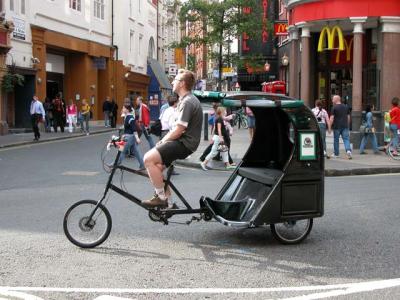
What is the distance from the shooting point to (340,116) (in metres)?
16.9

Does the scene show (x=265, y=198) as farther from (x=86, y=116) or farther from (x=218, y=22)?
(x=218, y=22)

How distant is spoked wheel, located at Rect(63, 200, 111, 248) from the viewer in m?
6.66

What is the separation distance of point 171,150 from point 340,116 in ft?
36.9

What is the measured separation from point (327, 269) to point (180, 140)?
6.66ft

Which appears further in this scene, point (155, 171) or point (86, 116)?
point (86, 116)

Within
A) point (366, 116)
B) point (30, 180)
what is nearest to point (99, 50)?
point (366, 116)

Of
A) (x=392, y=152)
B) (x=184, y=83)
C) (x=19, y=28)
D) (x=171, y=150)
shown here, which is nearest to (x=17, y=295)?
(x=171, y=150)

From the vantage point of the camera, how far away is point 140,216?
28.0ft

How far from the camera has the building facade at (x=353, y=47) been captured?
63.4ft

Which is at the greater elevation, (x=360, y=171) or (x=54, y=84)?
(x=54, y=84)

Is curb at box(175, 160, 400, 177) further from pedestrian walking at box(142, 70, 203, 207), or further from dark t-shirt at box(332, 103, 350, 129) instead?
pedestrian walking at box(142, 70, 203, 207)

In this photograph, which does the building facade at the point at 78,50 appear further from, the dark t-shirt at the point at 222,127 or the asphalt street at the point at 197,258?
the asphalt street at the point at 197,258

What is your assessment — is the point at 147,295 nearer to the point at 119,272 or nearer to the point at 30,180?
the point at 119,272

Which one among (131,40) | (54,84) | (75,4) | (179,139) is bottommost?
(179,139)
